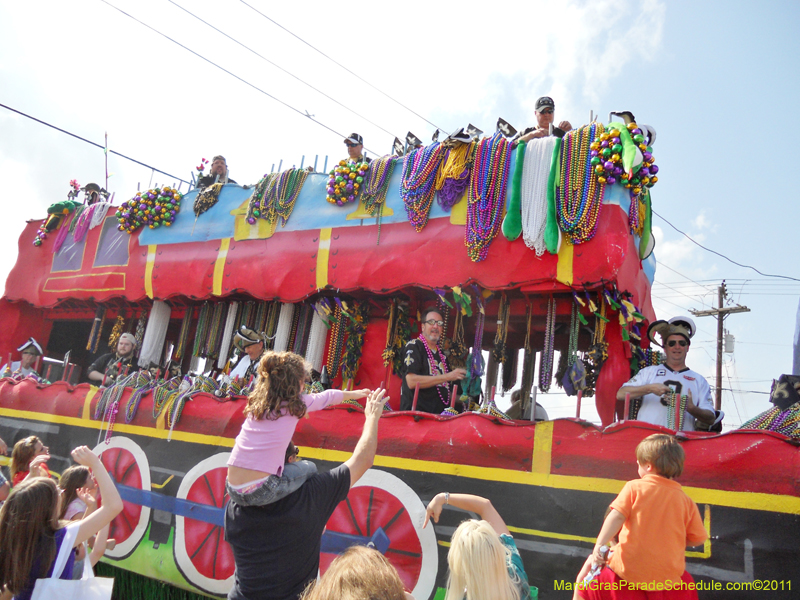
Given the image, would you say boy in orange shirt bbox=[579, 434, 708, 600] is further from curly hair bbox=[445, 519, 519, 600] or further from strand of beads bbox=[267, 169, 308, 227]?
strand of beads bbox=[267, 169, 308, 227]

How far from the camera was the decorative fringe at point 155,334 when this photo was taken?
27.3ft

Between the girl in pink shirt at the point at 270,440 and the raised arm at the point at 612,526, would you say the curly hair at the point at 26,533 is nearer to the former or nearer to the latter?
the girl in pink shirt at the point at 270,440

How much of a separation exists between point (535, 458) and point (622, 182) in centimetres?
251

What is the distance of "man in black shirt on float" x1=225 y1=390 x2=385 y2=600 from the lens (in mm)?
2557

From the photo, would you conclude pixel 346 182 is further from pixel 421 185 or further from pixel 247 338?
pixel 247 338

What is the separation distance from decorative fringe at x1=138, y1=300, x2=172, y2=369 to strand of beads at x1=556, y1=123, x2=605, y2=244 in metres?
5.86

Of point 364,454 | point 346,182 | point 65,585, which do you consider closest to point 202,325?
point 346,182

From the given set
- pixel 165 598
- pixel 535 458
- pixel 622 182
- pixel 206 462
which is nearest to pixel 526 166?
pixel 622 182

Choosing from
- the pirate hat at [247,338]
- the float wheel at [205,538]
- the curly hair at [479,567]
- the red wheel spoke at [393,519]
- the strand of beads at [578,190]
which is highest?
the strand of beads at [578,190]

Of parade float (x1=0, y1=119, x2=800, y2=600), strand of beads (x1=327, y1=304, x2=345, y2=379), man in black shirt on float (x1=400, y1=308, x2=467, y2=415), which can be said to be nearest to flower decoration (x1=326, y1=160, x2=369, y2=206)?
parade float (x1=0, y1=119, x2=800, y2=600)

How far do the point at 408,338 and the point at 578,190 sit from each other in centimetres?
251

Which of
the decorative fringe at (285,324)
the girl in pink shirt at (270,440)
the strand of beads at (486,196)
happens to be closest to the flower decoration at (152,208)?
the decorative fringe at (285,324)

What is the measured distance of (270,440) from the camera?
2.66 metres

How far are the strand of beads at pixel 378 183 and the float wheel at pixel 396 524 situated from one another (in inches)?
115
